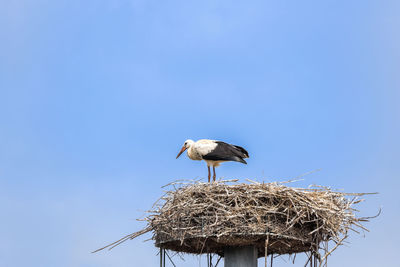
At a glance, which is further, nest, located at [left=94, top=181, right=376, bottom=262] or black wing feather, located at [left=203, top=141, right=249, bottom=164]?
black wing feather, located at [left=203, top=141, right=249, bottom=164]

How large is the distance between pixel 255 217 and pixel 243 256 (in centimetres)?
105

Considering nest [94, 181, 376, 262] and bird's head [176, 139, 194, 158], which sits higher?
bird's head [176, 139, 194, 158]

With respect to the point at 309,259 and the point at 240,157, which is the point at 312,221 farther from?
the point at 240,157

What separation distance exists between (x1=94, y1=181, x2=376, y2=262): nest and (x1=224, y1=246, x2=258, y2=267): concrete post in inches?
6.4

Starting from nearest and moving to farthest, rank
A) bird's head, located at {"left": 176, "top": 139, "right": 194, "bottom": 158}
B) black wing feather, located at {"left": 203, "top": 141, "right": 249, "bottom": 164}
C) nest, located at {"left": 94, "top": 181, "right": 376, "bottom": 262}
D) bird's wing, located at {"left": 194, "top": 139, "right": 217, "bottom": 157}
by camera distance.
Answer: nest, located at {"left": 94, "top": 181, "right": 376, "bottom": 262}
black wing feather, located at {"left": 203, "top": 141, "right": 249, "bottom": 164}
bird's wing, located at {"left": 194, "top": 139, "right": 217, "bottom": 157}
bird's head, located at {"left": 176, "top": 139, "right": 194, "bottom": 158}

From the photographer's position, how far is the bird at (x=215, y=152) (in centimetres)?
1179

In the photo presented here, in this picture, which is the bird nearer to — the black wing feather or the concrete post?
the black wing feather

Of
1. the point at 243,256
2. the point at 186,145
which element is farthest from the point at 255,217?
the point at 186,145

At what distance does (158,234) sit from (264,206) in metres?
1.72

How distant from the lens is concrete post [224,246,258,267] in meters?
10.3

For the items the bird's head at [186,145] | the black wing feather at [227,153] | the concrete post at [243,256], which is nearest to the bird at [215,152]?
the black wing feather at [227,153]

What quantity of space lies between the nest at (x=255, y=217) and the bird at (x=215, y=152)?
70.0 inches

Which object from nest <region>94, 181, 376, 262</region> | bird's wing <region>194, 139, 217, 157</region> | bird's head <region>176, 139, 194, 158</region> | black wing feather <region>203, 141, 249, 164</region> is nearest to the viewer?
nest <region>94, 181, 376, 262</region>

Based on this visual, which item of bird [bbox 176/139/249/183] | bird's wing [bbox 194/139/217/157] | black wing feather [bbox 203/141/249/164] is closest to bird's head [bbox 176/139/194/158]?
bird [bbox 176/139/249/183]
